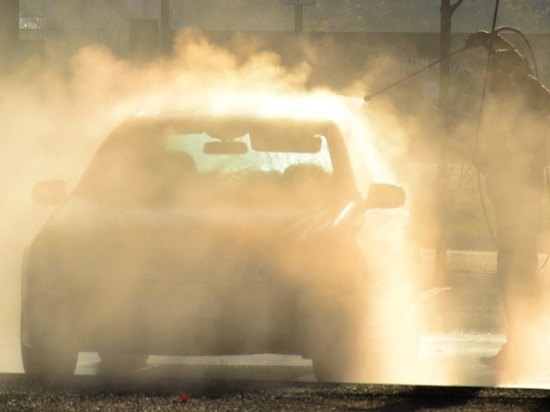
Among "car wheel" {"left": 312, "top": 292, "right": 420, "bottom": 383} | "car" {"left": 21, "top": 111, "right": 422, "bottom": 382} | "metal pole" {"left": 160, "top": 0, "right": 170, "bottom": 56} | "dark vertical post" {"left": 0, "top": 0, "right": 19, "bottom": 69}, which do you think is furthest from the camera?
"metal pole" {"left": 160, "top": 0, "right": 170, "bottom": 56}

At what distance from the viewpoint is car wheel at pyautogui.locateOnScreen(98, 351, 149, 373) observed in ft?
34.9

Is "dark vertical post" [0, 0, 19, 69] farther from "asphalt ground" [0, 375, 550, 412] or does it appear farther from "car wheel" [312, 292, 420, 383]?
"asphalt ground" [0, 375, 550, 412]

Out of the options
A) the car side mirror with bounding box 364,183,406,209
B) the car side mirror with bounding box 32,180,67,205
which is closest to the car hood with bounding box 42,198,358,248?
the car side mirror with bounding box 364,183,406,209

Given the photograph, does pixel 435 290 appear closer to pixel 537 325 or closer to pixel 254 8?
pixel 537 325

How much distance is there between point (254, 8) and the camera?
5276 inches

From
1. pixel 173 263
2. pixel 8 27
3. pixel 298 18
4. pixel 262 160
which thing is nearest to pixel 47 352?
pixel 173 263

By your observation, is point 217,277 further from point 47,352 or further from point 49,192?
point 49,192

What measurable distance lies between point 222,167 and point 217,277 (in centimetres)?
174

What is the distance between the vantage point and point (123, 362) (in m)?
10.7

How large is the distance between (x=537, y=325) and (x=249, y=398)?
10.1 feet

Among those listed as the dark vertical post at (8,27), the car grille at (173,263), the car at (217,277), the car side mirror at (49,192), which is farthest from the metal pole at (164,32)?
the car grille at (173,263)

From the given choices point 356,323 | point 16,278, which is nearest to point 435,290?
point 16,278

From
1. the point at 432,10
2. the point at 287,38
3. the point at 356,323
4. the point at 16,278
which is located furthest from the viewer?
the point at 432,10

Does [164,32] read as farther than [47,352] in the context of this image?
Yes
